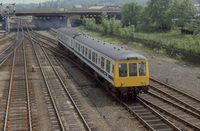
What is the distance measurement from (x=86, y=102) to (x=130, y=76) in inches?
127

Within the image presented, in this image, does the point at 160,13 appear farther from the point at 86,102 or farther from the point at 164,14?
the point at 86,102

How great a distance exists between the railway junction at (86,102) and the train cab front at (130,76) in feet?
2.98

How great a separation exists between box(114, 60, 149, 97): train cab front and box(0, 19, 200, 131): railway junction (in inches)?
35.7

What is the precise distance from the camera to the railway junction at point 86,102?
1260 centimetres

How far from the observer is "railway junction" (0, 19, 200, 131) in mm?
12602

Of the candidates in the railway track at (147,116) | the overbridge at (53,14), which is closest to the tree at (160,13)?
the overbridge at (53,14)

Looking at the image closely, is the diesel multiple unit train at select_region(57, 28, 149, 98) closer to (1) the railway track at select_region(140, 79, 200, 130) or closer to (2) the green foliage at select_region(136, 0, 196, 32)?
(1) the railway track at select_region(140, 79, 200, 130)

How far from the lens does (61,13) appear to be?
3184 inches

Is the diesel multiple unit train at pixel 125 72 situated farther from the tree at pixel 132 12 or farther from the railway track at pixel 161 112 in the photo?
the tree at pixel 132 12

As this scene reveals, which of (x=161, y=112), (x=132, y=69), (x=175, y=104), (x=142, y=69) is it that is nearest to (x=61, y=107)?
(x=132, y=69)

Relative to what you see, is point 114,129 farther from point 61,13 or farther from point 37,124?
point 61,13

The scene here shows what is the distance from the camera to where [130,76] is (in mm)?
15062

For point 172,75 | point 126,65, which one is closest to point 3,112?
point 126,65

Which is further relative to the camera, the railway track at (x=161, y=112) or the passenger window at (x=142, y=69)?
the passenger window at (x=142, y=69)
